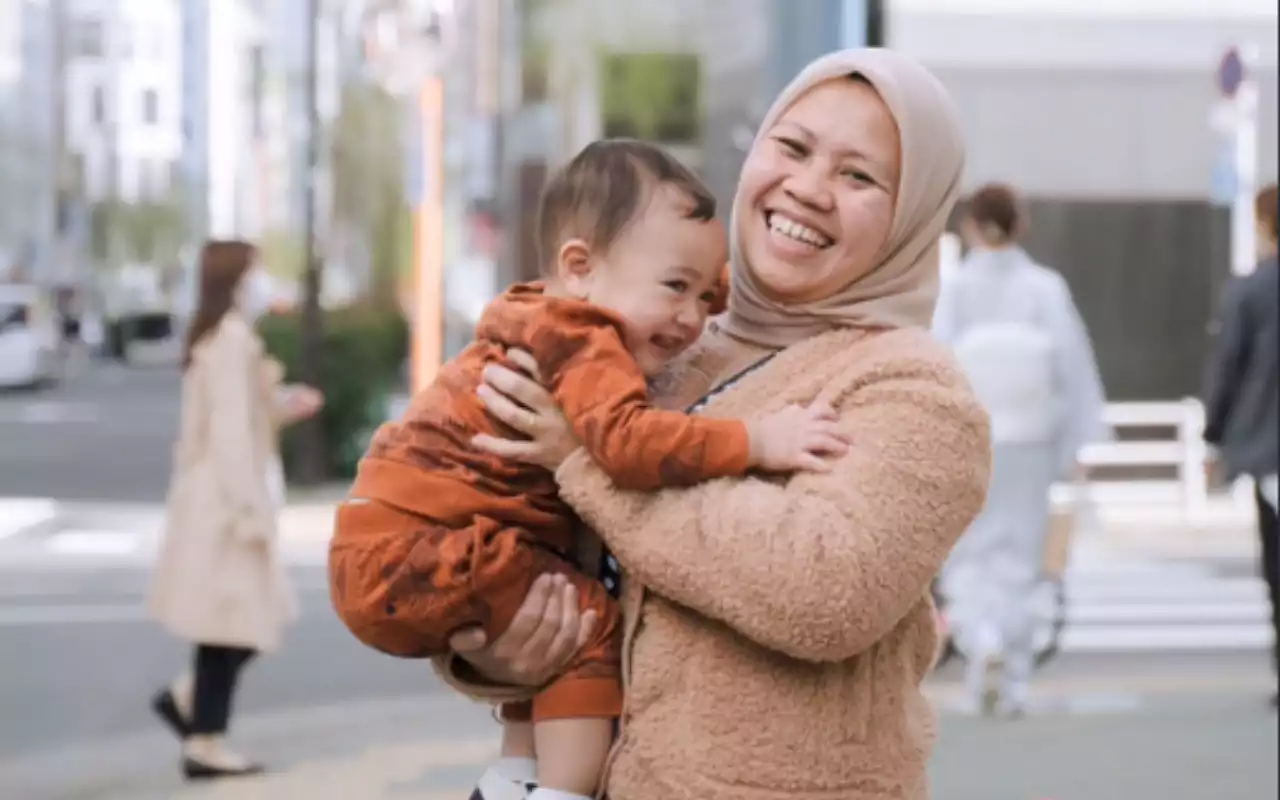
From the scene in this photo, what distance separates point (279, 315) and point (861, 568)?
17330mm

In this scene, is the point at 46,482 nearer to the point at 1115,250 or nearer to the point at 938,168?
the point at 1115,250

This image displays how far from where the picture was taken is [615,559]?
A: 8.14ft

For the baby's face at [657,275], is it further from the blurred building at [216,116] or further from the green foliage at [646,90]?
the blurred building at [216,116]

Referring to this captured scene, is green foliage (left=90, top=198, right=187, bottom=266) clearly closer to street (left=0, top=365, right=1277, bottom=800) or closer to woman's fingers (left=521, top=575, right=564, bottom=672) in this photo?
street (left=0, top=365, right=1277, bottom=800)

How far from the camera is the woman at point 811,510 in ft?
7.46

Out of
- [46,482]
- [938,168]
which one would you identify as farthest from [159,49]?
[938,168]

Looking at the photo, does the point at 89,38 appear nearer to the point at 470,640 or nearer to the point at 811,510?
the point at 470,640

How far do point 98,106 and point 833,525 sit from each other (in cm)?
9751

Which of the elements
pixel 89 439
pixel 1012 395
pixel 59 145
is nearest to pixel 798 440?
pixel 1012 395

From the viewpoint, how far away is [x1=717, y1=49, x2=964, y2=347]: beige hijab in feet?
7.89

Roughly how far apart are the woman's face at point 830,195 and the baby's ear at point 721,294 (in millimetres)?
129

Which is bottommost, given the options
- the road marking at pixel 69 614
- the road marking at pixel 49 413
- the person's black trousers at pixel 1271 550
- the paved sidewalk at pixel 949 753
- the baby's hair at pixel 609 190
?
the road marking at pixel 49 413

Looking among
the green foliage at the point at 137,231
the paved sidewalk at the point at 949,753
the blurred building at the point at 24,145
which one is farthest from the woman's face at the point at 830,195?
the green foliage at the point at 137,231

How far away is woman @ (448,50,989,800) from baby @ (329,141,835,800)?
3cm
